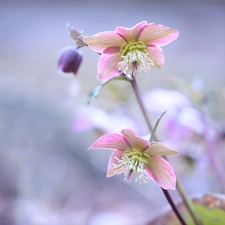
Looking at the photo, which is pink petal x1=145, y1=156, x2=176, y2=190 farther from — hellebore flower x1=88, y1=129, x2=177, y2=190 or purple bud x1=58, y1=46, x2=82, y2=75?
purple bud x1=58, y1=46, x2=82, y2=75

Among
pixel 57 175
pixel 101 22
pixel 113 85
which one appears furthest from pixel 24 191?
pixel 101 22

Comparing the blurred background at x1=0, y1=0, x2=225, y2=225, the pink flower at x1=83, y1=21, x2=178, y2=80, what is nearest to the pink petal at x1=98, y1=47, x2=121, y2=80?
the pink flower at x1=83, y1=21, x2=178, y2=80

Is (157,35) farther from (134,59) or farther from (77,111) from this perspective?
(77,111)

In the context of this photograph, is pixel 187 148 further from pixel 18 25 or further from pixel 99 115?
pixel 18 25

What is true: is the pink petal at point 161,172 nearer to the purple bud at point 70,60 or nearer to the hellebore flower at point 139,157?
the hellebore flower at point 139,157

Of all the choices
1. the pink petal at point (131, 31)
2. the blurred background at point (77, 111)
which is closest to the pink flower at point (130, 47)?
the pink petal at point (131, 31)

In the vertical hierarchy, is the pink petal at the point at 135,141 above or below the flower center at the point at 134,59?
below
